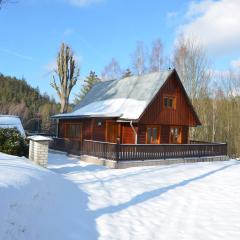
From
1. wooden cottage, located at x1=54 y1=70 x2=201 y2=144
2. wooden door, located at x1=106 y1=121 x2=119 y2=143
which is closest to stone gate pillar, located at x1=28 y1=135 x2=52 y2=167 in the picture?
wooden cottage, located at x1=54 y1=70 x2=201 y2=144

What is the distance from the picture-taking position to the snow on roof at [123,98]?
23.4 meters

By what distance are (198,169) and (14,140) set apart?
30.9 ft

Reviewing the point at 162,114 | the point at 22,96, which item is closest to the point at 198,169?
the point at 162,114

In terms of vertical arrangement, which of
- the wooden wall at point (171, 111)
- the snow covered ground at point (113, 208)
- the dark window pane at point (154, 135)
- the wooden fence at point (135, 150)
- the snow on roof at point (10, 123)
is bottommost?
the snow covered ground at point (113, 208)

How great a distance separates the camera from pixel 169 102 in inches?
1000

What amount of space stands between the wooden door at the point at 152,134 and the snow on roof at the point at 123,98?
1.98 m

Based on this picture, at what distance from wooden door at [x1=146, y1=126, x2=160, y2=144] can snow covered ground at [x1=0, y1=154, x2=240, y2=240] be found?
31.1ft

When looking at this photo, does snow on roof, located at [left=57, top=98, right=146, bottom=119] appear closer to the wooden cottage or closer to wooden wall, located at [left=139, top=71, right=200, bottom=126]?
the wooden cottage

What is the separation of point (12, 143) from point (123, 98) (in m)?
10.9

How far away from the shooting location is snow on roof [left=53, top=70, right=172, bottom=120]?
23438mm

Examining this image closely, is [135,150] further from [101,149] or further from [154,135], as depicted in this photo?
[154,135]

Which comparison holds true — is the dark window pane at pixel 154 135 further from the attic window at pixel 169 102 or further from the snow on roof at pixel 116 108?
the snow on roof at pixel 116 108

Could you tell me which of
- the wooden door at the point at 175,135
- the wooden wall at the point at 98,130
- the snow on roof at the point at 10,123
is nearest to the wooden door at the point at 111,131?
the wooden wall at the point at 98,130

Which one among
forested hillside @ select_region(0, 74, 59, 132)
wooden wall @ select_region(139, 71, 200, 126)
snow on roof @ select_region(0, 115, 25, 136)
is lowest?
snow on roof @ select_region(0, 115, 25, 136)
